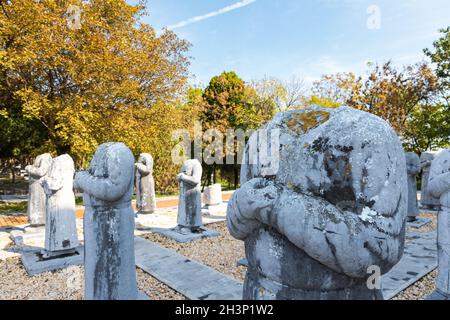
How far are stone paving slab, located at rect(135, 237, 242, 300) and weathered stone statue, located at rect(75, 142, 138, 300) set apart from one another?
186 cm

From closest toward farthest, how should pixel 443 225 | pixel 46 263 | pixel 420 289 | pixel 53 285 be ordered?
pixel 443 225 → pixel 420 289 → pixel 53 285 → pixel 46 263

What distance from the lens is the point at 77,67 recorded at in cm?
1138

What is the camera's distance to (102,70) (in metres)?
11.8

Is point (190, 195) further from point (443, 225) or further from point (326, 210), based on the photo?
point (326, 210)

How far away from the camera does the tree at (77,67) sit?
10789mm

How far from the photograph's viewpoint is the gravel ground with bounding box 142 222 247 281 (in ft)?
23.4

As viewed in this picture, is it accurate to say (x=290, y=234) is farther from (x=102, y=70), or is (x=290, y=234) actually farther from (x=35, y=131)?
(x=35, y=131)

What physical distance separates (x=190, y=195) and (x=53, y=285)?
4.41 m

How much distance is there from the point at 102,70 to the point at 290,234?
12.0 metres

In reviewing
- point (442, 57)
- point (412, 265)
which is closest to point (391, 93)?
point (442, 57)

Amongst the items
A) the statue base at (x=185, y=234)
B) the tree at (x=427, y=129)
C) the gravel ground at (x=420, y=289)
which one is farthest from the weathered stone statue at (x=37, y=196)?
the tree at (x=427, y=129)

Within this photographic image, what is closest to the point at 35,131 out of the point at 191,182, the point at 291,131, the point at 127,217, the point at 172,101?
the point at 172,101

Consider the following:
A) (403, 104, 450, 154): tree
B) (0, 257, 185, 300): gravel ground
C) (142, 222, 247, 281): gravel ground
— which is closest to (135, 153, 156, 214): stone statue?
(142, 222, 247, 281): gravel ground

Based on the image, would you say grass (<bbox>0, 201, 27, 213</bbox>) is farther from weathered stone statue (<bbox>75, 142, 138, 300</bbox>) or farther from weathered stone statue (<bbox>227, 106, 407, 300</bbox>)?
weathered stone statue (<bbox>227, 106, 407, 300</bbox>)
